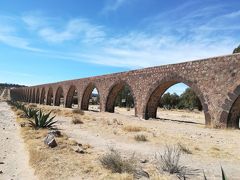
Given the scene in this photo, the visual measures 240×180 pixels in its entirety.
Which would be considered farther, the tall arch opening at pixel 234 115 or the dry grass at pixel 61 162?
the tall arch opening at pixel 234 115

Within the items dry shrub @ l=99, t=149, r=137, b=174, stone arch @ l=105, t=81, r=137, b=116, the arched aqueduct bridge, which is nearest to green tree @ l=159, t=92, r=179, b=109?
the arched aqueduct bridge

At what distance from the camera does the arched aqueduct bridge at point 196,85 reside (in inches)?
491

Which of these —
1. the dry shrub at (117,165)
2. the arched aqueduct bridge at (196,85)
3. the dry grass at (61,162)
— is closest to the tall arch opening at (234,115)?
the arched aqueduct bridge at (196,85)

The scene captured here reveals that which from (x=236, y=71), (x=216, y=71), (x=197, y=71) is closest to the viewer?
(x=236, y=71)

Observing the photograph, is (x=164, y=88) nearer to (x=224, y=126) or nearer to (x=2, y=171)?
(x=224, y=126)

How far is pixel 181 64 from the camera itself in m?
15.3

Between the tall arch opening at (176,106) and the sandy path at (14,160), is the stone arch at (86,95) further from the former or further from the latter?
the sandy path at (14,160)

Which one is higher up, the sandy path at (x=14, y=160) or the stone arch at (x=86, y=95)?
the stone arch at (x=86, y=95)

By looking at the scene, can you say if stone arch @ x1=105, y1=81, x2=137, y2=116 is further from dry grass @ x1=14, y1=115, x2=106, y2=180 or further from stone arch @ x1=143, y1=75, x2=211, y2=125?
dry grass @ x1=14, y1=115, x2=106, y2=180

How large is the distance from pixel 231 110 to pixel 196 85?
2338 mm

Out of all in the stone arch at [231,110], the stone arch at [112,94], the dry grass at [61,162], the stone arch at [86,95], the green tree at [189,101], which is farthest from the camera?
the green tree at [189,101]

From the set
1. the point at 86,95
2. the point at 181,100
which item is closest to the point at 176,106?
the point at 181,100

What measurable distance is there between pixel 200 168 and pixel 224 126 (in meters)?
7.06

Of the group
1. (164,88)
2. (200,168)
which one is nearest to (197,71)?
(164,88)
